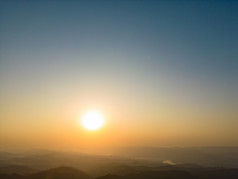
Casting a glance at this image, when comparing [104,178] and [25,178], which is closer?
[104,178]

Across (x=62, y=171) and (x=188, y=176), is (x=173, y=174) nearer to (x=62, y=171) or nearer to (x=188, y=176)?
(x=188, y=176)

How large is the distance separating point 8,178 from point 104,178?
78498mm

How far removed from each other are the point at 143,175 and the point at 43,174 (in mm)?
82609

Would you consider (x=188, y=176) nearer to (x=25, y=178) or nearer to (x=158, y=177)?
(x=158, y=177)

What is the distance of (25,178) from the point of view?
603ft

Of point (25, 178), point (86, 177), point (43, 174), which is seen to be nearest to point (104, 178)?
point (86, 177)

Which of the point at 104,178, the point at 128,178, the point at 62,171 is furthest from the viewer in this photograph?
the point at 62,171

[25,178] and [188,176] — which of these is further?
[188,176]

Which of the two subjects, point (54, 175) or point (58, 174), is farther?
point (58, 174)

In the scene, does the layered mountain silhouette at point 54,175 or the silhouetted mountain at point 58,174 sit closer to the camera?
the layered mountain silhouette at point 54,175

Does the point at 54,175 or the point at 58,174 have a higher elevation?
the point at 58,174

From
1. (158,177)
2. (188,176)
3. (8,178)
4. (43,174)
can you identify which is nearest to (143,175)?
(158,177)

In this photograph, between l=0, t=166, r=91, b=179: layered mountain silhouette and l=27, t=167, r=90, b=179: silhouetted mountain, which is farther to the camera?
l=27, t=167, r=90, b=179: silhouetted mountain

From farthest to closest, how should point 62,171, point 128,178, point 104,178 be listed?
point 62,171
point 128,178
point 104,178
